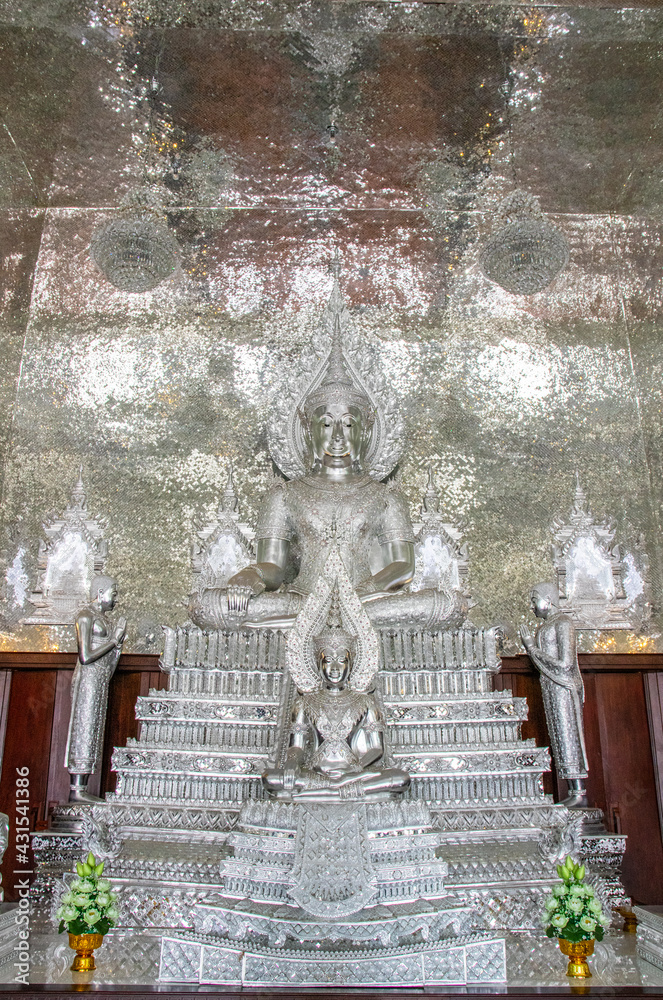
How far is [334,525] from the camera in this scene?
4.03 meters

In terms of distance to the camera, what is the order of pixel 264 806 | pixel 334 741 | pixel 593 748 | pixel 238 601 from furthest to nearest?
pixel 593 748 < pixel 238 601 < pixel 334 741 < pixel 264 806

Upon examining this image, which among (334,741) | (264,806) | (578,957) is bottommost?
(578,957)

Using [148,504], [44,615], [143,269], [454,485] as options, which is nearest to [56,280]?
[143,269]

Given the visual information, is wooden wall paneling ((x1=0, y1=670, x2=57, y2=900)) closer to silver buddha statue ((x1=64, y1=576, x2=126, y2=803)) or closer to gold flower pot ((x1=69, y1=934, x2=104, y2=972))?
silver buddha statue ((x1=64, y1=576, x2=126, y2=803))

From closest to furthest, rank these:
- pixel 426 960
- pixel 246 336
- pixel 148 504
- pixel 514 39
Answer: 1. pixel 426 960
2. pixel 514 39
3. pixel 148 504
4. pixel 246 336

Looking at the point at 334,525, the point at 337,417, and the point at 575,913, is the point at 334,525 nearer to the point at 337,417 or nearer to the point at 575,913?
the point at 337,417

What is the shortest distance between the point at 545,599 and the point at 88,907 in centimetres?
244

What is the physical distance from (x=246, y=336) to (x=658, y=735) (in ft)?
11.8

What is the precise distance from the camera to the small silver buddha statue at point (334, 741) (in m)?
2.88

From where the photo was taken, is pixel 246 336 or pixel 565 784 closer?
pixel 565 784

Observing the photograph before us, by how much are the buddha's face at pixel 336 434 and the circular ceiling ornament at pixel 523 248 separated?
6.03ft

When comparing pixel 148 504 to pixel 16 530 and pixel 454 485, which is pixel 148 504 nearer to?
pixel 16 530

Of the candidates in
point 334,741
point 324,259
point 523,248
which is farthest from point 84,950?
point 523,248

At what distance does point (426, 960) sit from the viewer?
244 cm
